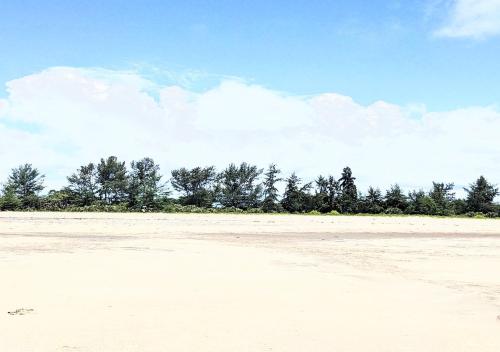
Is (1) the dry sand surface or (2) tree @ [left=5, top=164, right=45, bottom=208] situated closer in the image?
(1) the dry sand surface

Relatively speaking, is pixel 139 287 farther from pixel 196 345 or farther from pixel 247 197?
pixel 247 197

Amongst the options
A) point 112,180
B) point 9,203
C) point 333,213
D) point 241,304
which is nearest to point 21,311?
point 241,304

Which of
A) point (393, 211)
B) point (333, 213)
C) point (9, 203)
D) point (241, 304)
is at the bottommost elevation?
point (241, 304)

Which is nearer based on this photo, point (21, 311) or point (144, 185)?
point (21, 311)

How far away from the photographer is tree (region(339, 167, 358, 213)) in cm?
7538

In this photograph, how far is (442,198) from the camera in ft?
257

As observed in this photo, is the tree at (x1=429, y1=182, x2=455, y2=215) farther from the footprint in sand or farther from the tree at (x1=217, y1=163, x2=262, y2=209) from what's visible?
the footprint in sand

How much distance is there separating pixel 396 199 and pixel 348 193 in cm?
783

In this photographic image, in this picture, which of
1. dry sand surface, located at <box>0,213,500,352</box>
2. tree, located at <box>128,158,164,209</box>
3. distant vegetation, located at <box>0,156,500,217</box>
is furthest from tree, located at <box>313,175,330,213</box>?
dry sand surface, located at <box>0,213,500,352</box>

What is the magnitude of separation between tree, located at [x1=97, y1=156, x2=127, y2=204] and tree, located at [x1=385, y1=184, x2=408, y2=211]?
141ft

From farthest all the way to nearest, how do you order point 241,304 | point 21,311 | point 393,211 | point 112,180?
1. point 112,180
2. point 393,211
3. point 241,304
4. point 21,311

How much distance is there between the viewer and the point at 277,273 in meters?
12.6

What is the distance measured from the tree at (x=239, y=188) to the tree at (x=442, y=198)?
28.4 metres

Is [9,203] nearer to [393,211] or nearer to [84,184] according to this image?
[84,184]
